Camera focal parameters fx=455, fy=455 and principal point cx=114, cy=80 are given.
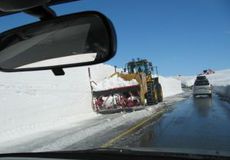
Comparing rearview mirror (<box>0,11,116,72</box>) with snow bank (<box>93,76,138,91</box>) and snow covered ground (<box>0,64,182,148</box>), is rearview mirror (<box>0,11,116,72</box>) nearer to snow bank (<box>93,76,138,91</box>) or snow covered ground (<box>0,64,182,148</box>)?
snow covered ground (<box>0,64,182,148</box>)

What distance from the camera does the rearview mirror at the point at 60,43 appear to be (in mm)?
3010

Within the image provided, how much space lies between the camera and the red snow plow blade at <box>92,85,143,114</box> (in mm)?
26812

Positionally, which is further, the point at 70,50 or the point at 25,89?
the point at 25,89

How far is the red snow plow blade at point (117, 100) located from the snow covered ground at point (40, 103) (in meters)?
0.59

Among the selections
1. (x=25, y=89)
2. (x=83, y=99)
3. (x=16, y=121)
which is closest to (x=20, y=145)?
(x=16, y=121)

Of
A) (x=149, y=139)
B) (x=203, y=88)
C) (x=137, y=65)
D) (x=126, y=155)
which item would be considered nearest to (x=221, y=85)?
(x=203, y=88)

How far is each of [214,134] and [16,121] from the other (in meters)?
7.88

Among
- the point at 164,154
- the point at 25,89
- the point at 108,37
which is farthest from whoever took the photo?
the point at 25,89

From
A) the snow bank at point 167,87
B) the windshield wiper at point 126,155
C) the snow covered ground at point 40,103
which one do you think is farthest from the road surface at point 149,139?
the snow bank at point 167,87

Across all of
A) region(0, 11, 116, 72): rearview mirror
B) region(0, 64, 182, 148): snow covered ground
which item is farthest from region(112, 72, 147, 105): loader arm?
region(0, 11, 116, 72): rearview mirror

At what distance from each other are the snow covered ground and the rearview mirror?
11.0 m

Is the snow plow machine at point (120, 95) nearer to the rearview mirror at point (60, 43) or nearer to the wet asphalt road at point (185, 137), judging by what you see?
the wet asphalt road at point (185, 137)

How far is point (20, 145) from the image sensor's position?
12.8m

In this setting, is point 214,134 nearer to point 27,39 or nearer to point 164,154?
point 164,154
